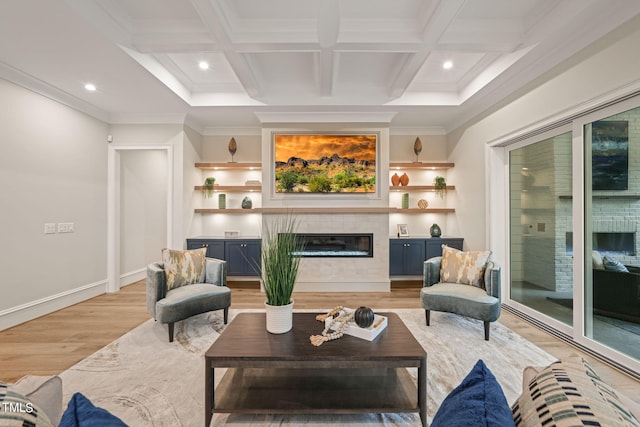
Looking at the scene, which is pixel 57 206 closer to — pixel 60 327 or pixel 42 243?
pixel 42 243

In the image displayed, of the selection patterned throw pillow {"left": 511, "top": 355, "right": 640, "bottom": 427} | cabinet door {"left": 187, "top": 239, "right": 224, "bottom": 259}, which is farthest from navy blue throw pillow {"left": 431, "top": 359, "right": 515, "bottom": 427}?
cabinet door {"left": 187, "top": 239, "right": 224, "bottom": 259}

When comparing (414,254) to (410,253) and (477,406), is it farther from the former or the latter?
(477,406)

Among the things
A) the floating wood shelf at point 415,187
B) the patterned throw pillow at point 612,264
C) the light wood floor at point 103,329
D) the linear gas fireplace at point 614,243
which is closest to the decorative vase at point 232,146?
the light wood floor at point 103,329

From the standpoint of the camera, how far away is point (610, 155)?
105 inches

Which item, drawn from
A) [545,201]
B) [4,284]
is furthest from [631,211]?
[4,284]

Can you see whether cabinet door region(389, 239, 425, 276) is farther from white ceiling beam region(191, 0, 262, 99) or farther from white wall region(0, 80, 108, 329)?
white wall region(0, 80, 108, 329)

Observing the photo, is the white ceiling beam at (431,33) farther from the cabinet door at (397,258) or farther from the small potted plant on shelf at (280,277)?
the cabinet door at (397,258)

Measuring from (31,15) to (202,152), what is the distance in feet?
10.8

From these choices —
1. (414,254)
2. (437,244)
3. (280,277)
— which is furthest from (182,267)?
(437,244)

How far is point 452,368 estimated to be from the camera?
→ 8.20 ft

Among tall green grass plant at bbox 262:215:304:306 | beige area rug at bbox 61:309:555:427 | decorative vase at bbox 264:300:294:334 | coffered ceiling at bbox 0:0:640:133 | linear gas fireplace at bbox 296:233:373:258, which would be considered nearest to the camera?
beige area rug at bbox 61:309:555:427

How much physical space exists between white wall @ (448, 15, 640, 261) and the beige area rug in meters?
1.72

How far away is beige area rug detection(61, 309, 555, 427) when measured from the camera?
191cm

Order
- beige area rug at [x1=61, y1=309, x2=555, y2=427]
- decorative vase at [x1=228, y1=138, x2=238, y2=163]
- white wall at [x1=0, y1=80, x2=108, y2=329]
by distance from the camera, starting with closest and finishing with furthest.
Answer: beige area rug at [x1=61, y1=309, x2=555, y2=427], white wall at [x1=0, y1=80, x2=108, y2=329], decorative vase at [x1=228, y1=138, x2=238, y2=163]
